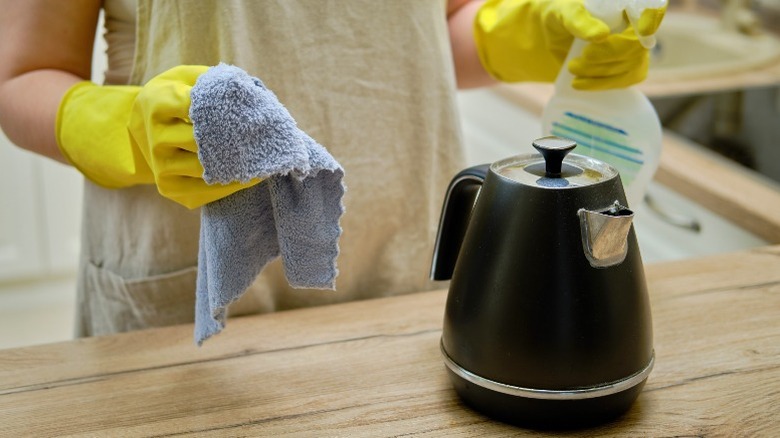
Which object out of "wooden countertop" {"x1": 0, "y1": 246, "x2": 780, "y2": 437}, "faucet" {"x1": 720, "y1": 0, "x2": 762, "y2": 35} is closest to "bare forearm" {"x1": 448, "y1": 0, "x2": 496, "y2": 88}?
"wooden countertop" {"x1": 0, "y1": 246, "x2": 780, "y2": 437}

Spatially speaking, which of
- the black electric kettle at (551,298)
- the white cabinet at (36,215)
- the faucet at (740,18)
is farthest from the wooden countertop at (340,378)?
the white cabinet at (36,215)

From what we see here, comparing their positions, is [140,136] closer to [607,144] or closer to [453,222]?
[453,222]

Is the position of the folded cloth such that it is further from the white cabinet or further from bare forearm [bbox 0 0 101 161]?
the white cabinet

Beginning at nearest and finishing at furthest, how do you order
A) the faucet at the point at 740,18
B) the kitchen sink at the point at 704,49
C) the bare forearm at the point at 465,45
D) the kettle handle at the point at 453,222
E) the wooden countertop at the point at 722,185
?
the kettle handle at the point at 453,222
the bare forearm at the point at 465,45
the wooden countertop at the point at 722,185
the kitchen sink at the point at 704,49
the faucet at the point at 740,18

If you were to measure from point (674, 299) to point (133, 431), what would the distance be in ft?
1.75

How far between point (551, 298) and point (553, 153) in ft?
0.35

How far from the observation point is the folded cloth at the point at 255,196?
2.08ft

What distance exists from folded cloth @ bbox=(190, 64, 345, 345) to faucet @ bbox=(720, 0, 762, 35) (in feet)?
5.56

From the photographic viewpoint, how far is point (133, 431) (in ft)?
2.27

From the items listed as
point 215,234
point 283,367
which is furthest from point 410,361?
point 215,234

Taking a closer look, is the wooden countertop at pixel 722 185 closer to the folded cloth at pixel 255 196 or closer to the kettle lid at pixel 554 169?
the kettle lid at pixel 554 169

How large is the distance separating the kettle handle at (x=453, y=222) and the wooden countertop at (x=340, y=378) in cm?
8

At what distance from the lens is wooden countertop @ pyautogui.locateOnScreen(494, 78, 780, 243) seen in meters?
1.20

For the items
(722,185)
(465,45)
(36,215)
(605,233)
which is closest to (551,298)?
(605,233)
